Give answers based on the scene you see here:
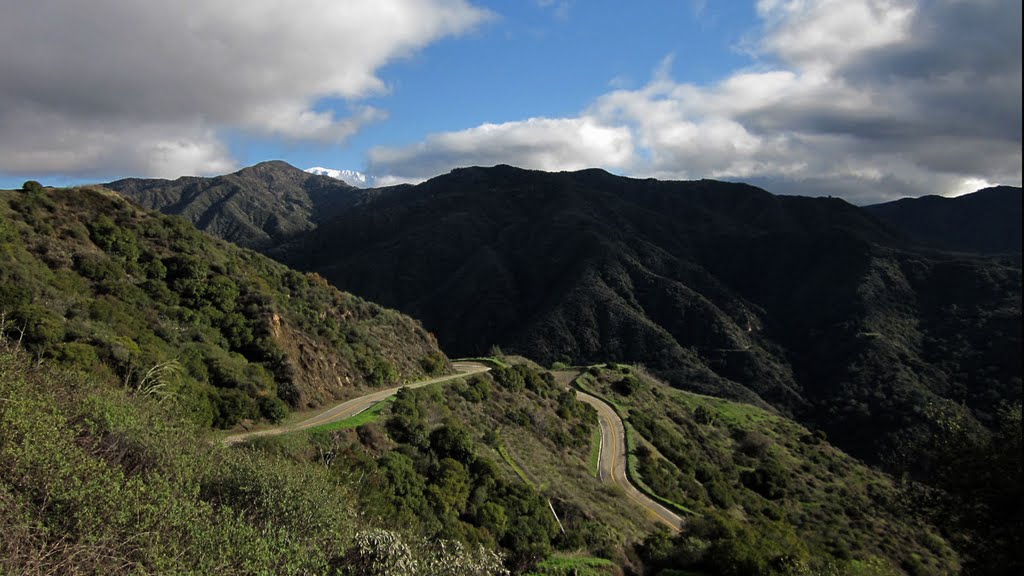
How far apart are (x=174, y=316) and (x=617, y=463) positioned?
914 inches

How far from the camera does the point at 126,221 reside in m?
27.3

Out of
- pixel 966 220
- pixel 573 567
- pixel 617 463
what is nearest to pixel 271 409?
pixel 573 567

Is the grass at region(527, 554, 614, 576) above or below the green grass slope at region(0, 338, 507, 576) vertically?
below

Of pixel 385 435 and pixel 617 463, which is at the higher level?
pixel 385 435

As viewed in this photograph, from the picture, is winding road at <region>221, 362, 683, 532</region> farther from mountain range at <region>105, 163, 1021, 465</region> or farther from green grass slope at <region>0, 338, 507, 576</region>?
mountain range at <region>105, 163, 1021, 465</region>

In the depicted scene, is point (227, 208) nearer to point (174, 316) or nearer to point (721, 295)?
point (721, 295)

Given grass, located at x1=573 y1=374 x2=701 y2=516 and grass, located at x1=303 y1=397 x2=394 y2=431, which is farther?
grass, located at x1=573 y1=374 x2=701 y2=516

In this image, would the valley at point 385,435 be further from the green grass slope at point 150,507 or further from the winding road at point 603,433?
the winding road at point 603,433

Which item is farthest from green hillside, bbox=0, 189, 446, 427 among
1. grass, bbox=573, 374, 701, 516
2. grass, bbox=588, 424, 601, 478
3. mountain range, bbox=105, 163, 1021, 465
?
mountain range, bbox=105, 163, 1021, 465

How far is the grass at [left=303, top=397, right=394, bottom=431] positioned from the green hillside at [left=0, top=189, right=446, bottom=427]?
7.83ft

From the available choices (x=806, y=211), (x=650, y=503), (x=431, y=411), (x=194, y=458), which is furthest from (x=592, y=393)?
(x=806, y=211)

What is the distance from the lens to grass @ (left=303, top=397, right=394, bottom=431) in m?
18.7

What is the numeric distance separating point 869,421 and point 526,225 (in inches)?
3296

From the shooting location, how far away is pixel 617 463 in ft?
97.8
